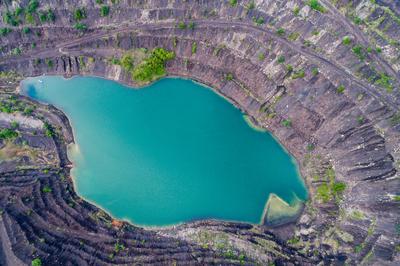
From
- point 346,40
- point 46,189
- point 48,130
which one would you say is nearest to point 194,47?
point 346,40

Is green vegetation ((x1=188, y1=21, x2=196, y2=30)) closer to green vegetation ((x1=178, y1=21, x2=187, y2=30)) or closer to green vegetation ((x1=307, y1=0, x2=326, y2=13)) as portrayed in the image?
green vegetation ((x1=178, y1=21, x2=187, y2=30))

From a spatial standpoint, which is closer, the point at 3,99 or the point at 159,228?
the point at 159,228

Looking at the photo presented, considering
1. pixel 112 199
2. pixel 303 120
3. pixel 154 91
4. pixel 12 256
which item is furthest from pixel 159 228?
pixel 303 120

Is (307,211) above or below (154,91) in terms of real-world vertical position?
below

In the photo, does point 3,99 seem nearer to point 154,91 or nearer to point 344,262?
point 154,91

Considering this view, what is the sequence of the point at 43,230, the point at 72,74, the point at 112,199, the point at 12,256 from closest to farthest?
the point at 12,256
the point at 43,230
the point at 112,199
the point at 72,74

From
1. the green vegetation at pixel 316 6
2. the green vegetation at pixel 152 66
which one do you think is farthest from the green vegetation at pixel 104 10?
the green vegetation at pixel 316 6

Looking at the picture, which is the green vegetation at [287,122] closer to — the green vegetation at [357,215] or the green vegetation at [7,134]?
the green vegetation at [357,215]
